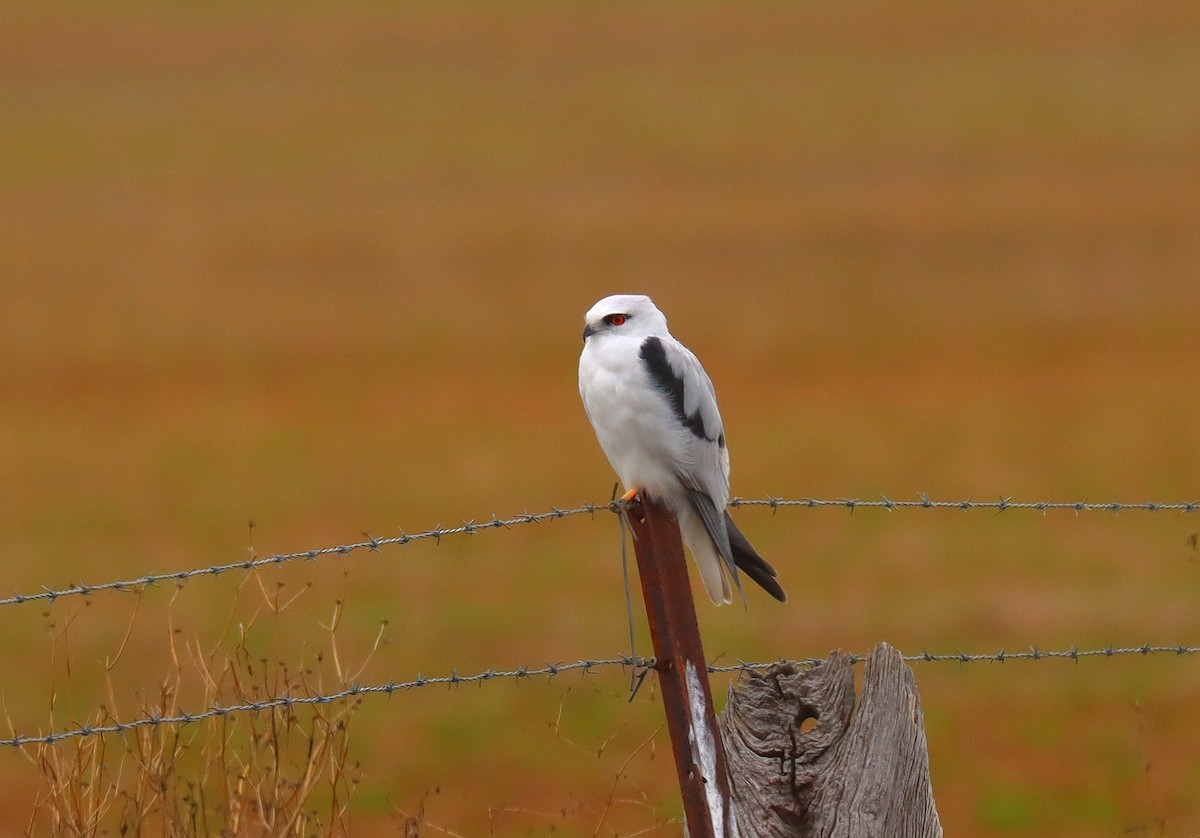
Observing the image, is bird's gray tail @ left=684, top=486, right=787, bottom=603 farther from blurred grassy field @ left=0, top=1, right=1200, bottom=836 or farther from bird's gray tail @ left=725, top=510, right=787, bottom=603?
blurred grassy field @ left=0, top=1, right=1200, bottom=836

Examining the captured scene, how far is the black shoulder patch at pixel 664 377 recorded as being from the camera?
5086mm

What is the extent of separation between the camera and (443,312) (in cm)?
2927

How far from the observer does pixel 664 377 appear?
5.12 m

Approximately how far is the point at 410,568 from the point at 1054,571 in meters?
5.22

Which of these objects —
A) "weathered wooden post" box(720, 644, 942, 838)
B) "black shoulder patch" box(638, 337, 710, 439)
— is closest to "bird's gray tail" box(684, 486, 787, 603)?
"black shoulder patch" box(638, 337, 710, 439)

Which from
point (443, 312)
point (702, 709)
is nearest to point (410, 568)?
point (702, 709)

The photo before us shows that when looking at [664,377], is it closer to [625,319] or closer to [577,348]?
[625,319]

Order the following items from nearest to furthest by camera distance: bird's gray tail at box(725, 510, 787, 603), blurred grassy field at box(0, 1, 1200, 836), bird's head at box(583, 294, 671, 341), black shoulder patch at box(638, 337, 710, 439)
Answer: bird's gray tail at box(725, 510, 787, 603), black shoulder patch at box(638, 337, 710, 439), bird's head at box(583, 294, 671, 341), blurred grassy field at box(0, 1, 1200, 836)

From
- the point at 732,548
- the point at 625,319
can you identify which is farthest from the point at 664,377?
the point at 732,548

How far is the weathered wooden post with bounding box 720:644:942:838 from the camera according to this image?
3.83 m

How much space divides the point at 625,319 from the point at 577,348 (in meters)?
19.6

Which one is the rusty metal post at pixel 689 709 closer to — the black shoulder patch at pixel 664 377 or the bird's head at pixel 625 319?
the black shoulder patch at pixel 664 377

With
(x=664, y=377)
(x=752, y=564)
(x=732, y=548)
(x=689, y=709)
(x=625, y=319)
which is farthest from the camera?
(x=625, y=319)

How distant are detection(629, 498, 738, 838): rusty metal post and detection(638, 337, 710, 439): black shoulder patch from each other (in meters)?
1.29
